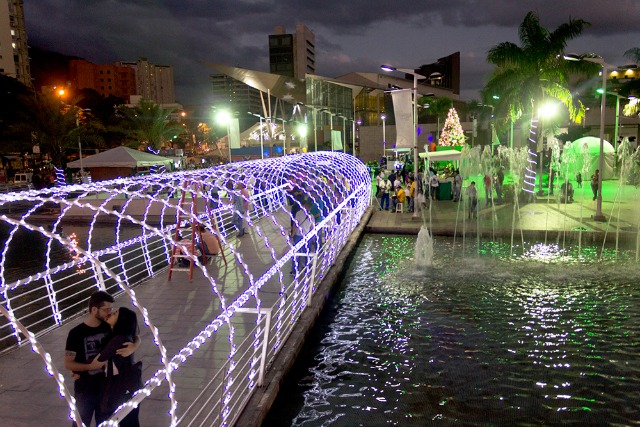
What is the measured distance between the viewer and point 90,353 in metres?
4.10

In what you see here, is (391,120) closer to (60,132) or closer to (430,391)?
(60,132)

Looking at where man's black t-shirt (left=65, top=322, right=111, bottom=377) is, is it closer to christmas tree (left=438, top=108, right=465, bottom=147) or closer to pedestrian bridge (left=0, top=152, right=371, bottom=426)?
pedestrian bridge (left=0, top=152, right=371, bottom=426)

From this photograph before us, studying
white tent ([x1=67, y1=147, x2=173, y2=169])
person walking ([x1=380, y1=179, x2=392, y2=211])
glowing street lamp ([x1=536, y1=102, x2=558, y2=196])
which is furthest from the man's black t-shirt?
glowing street lamp ([x1=536, y1=102, x2=558, y2=196])

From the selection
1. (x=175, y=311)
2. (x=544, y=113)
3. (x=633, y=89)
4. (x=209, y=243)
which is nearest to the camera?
(x=175, y=311)

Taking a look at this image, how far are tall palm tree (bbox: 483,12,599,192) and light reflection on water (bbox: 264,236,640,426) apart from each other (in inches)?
608

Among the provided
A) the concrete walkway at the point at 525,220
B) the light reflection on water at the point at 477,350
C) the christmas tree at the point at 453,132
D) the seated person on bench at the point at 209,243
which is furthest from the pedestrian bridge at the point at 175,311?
the christmas tree at the point at 453,132

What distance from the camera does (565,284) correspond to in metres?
10.9

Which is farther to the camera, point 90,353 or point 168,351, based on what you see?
point 168,351

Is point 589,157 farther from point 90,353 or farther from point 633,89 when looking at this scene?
point 90,353

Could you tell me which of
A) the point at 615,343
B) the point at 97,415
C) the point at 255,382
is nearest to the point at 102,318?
the point at 97,415

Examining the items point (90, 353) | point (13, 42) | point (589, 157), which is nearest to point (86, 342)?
point (90, 353)

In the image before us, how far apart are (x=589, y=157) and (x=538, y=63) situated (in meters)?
8.58

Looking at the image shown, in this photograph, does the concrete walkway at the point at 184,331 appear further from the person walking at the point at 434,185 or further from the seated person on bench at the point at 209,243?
the person walking at the point at 434,185

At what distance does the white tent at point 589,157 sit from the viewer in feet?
100
